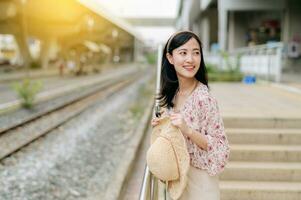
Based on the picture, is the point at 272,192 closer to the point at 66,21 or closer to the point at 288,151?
the point at 288,151

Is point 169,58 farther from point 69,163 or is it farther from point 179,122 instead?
point 69,163

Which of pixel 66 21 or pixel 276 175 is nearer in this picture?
pixel 276 175

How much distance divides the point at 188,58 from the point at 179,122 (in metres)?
0.42

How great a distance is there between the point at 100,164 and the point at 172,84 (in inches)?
278

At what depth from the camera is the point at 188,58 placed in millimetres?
3023

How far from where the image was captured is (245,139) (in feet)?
22.4

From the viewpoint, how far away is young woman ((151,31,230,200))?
298 cm

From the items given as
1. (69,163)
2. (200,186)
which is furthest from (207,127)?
(69,163)

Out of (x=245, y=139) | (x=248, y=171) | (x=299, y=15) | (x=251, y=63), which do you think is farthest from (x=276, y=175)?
(x=299, y=15)

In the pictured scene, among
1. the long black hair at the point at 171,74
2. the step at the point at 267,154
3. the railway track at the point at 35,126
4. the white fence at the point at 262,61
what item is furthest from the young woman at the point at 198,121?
the white fence at the point at 262,61

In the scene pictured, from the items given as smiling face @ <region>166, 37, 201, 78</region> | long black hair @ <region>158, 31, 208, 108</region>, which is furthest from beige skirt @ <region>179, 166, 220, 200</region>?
smiling face @ <region>166, 37, 201, 78</region>

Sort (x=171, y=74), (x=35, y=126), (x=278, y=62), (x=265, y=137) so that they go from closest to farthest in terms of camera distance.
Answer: (x=171, y=74) < (x=265, y=137) < (x=35, y=126) < (x=278, y=62)

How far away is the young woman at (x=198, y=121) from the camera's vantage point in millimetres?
2977

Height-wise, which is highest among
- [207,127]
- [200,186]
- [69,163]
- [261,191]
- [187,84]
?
[187,84]
